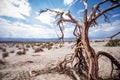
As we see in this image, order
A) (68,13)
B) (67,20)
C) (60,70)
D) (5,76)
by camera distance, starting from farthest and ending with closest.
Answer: (60,70) → (5,76) → (67,20) → (68,13)

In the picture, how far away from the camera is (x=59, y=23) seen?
18.6 ft

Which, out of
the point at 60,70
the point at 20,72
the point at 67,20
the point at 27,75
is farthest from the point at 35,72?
the point at 67,20

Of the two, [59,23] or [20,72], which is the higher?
[59,23]

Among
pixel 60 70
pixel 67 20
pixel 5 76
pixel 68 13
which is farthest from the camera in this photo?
pixel 60 70

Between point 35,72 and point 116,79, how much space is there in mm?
3633

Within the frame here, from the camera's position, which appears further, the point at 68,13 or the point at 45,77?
the point at 45,77

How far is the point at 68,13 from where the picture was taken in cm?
489

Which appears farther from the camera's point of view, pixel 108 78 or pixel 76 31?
pixel 76 31

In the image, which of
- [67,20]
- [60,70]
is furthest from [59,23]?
[60,70]

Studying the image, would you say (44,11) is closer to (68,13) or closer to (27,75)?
(68,13)

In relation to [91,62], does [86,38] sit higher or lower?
higher

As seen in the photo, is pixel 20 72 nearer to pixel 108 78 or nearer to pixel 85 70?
pixel 85 70

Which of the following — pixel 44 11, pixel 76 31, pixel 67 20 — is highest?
pixel 44 11

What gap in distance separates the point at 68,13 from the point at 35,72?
119 inches
